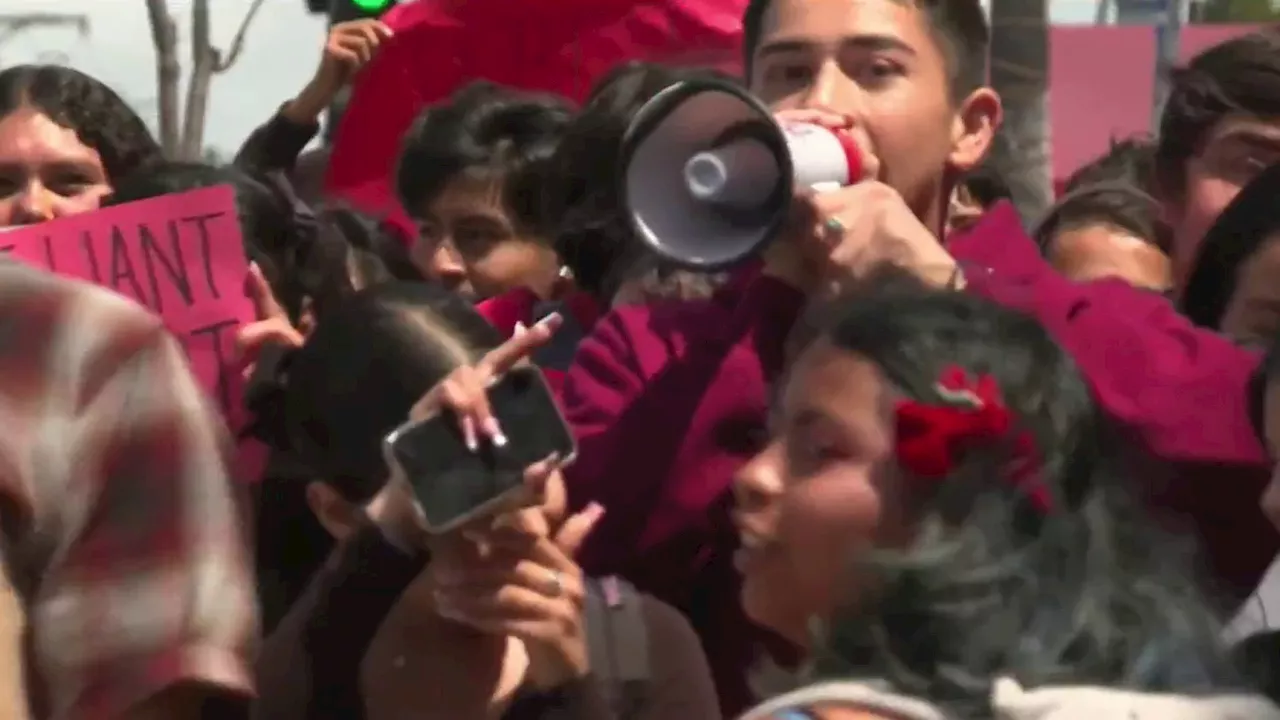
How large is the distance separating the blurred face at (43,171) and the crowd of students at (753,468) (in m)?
0.31

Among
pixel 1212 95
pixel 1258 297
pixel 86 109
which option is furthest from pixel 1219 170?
pixel 86 109

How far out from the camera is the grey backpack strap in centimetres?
199

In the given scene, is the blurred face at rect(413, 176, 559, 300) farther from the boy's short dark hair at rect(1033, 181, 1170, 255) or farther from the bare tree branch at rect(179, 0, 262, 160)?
the bare tree branch at rect(179, 0, 262, 160)

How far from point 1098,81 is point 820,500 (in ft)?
33.9

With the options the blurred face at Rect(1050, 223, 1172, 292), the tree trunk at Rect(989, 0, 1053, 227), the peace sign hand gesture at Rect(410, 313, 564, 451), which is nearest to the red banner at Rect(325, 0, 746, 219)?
the blurred face at Rect(1050, 223, 1172, 292)

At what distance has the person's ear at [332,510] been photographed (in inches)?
81.0

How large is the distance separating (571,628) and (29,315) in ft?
1.83

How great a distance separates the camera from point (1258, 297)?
2404mm

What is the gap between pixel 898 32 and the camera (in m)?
2.28

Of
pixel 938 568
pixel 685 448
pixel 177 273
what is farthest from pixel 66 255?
pixel 938 568

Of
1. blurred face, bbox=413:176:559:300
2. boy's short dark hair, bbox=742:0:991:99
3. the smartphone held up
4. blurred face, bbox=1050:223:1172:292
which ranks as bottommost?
blurred face, bbox=1050:223:1172:292

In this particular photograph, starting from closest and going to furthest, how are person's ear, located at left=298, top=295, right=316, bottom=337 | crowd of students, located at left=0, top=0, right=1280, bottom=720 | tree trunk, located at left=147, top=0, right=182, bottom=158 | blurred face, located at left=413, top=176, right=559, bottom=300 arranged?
crowd of students, located at left=0, top=0, right=1280, bottom=720 < person's ear, located at left=298, top=295, right=316, bottom=337 < blurred face, located at left=413, top=176, right=559, bottom=300 < tree trunk, located at left=147, top=0, right=182, bottom=158

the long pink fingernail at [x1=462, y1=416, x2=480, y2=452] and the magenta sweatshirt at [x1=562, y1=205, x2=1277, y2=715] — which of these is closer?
the long pink fingernail at [x1=462, y1=416, x2=480, y2=452]

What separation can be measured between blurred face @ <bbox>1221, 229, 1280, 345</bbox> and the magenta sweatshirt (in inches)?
9.3
